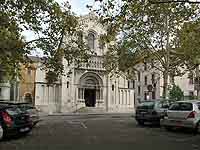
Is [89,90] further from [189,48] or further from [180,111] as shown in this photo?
[180,111]

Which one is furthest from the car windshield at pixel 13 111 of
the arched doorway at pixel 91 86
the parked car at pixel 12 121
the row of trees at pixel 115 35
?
the arched doorway at pixel 91 86

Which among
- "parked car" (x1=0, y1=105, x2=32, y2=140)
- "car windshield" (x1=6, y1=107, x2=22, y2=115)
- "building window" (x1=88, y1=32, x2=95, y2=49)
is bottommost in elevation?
"parked car" (x1=0, y1=105, x2=32, y2=140)

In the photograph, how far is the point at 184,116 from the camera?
18250 mm

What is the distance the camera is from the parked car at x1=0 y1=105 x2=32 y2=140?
50.9 feet

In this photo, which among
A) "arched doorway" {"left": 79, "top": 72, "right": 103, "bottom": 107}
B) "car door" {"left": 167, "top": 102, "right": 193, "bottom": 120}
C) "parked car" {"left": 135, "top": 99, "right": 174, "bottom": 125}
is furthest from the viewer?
"arched doorway" {"left": 79, "top": 72, "right": 103, "bottom": 107}

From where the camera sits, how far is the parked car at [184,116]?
59.0 feet

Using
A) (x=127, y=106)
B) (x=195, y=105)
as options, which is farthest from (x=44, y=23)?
(x=127, y=106)

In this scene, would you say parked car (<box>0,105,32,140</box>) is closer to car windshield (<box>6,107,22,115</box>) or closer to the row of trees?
car windshield (<box>6,107,22,115</box>)

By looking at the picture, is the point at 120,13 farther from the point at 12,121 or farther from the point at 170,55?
the point at 170,55

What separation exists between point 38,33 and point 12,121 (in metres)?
10.4

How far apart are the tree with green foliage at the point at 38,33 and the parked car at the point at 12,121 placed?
5947mm

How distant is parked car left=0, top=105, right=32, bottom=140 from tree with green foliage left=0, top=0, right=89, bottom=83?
5947mm

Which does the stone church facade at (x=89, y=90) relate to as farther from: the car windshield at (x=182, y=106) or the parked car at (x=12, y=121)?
the parked car at (x=12, y=121)

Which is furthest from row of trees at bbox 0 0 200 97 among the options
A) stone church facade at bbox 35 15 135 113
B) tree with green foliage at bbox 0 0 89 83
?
stone church facade at bbox 35 15 135 113
